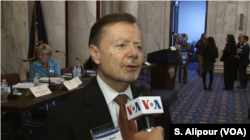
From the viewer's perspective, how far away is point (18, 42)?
518cm

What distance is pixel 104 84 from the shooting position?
3.97ft

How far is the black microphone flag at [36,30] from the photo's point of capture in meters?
6.14

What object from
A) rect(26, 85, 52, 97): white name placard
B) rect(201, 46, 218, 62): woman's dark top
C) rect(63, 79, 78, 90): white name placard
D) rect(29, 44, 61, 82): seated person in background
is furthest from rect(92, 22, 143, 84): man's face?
rect(201, 46, 218, 62): woman's dark top

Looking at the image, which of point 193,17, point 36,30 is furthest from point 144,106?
point 193,17

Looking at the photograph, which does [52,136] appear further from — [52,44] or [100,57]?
[52,44]

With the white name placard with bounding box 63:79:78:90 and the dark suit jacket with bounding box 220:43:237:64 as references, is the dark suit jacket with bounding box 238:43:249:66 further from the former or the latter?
the white name placard with bounding box 63:79:78:90

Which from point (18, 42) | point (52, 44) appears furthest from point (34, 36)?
point (18, 42)

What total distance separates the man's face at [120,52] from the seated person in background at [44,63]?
3449mm

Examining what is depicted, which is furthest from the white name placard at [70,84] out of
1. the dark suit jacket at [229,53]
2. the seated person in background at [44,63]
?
the dark suit jacket at [229,53]

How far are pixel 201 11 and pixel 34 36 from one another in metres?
13.6

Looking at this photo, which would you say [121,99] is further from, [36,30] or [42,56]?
[36,30]

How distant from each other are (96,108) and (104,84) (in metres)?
0.14

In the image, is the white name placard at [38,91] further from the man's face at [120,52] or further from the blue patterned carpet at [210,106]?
the blue patterned carpet at [210,106]

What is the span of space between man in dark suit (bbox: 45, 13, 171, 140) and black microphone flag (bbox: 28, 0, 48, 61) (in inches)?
211
